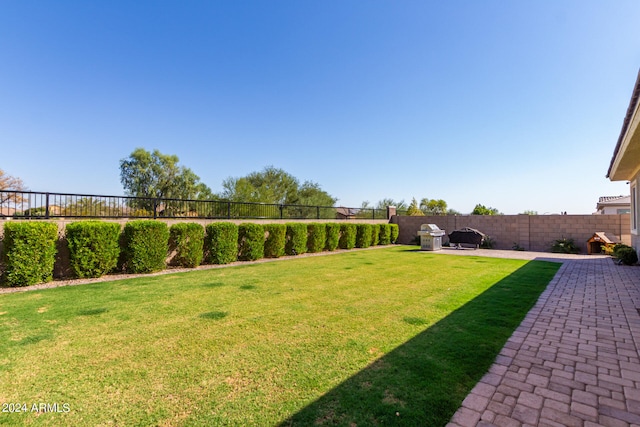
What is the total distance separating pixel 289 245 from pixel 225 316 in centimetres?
749

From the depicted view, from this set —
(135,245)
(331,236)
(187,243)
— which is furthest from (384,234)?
(135,245)

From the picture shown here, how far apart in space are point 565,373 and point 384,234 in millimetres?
13839

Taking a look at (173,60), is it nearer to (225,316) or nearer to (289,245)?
(289,245)

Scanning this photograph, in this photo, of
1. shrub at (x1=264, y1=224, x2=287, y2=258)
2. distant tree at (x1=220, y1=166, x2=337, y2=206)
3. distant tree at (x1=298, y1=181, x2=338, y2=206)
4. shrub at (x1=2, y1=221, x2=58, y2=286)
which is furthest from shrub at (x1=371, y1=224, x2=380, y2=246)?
distant tree at (x1=220, y1=166, x2=337, y2=206)

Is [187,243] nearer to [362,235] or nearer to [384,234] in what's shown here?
[362,235]

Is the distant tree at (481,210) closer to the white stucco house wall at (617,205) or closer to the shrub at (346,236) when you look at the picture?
the white stucco house wall at (617,205)

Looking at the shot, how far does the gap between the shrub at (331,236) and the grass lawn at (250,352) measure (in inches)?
285

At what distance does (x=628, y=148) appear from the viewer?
6219 mm

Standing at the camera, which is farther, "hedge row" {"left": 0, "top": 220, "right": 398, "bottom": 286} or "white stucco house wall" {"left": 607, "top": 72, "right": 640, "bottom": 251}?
"hedge row" {"left": 0, "top": 220, "right": 398, "bottom": 286}

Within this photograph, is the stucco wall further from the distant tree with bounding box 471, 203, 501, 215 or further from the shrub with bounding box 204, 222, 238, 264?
the distant tree with bounding box 471, 203, 501, 215

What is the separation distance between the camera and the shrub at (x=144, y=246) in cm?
731

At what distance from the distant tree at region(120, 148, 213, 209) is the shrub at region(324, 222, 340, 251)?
96.8ft

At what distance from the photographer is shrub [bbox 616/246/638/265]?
862cm

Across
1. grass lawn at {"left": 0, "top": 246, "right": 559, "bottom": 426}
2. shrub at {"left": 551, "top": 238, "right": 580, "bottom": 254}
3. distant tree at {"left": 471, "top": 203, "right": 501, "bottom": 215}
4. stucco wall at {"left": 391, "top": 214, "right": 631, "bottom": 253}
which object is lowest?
grass lawn at {"left": 0, "top": 246, "right": 559, "bottom": 426}
